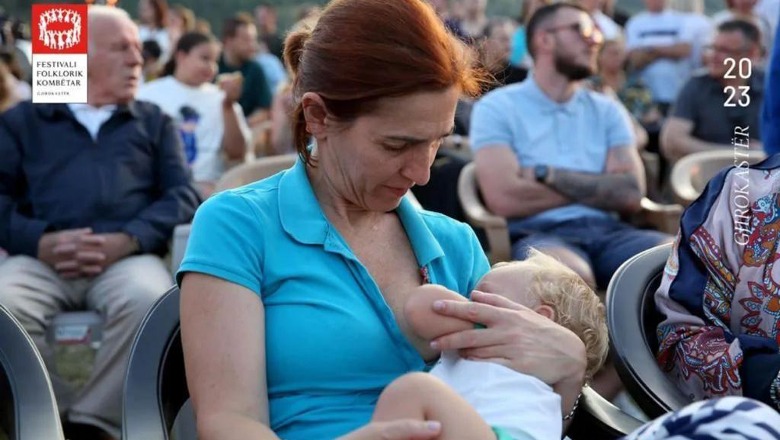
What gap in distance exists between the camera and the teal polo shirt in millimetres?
2076

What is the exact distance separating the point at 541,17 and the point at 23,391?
3.99m

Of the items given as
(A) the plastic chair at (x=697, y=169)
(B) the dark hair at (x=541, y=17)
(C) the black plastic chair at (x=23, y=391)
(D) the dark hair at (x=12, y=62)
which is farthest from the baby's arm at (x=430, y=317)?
(D) the dark hair at (x=12, y=62)

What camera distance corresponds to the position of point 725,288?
239cm

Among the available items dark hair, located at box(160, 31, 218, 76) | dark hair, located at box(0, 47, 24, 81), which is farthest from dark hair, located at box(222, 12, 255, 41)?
dark hair, located at box(0, 47, 24, 81)

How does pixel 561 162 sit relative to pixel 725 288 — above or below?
below

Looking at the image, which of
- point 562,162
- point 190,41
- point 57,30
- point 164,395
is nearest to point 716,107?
point 562,162

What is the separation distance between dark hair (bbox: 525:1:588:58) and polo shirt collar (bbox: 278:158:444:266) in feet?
10.8

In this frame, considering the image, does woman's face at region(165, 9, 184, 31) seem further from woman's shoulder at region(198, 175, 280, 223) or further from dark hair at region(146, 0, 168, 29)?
woman's shoulder at region(198, 175, 280, 223)

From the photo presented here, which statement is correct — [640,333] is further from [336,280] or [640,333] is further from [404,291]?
[336,280]

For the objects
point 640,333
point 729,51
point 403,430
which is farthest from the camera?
point 729,51

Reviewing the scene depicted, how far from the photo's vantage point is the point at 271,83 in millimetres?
9656

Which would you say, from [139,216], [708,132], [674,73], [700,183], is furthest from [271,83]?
[139,216]

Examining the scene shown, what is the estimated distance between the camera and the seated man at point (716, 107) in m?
6.77

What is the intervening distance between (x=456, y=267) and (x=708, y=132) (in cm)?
495
